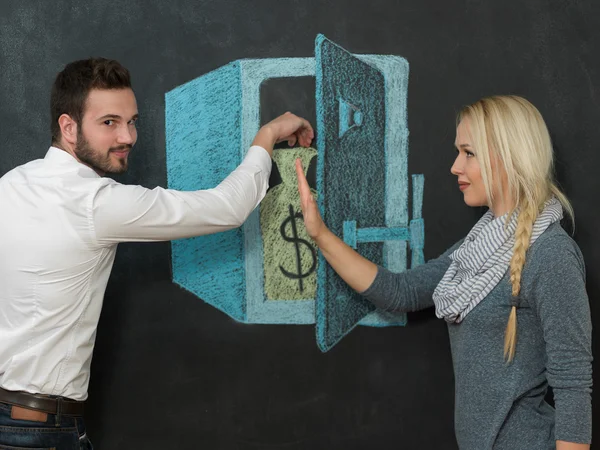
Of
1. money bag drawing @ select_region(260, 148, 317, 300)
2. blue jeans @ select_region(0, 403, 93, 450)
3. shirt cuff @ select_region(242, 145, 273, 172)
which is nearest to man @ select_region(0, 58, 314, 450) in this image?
blue jeans @ select_region(0, 403, 93, 450)

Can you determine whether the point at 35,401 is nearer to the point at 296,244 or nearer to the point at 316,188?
the point at 296,244

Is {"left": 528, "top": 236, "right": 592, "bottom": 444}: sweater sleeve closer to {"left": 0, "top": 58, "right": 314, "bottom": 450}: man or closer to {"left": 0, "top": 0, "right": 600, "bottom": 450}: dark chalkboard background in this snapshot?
{"left": 0, "top": 0, "right": 600, "bottom": 450}: dark chalkboard background

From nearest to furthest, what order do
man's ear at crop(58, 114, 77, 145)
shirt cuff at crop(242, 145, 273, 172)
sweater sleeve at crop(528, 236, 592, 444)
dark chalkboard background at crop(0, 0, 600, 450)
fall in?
sweater sleeve at crop(528, 236, 592, 444) → man's ear at crop(58, 114, 77, 145) → shirt cuff at crop(242, 145, 273, 172) → dark chalkboard background at crop(0, 0, 600, 450)

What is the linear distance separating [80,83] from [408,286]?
0.99 m

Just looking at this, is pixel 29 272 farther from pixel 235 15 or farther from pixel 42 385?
pixel 235 15

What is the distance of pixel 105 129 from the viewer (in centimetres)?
150

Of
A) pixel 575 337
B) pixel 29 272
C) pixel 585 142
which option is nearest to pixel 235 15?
pixel 29 272

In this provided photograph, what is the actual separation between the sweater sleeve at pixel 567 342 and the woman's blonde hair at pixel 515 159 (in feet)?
0.23

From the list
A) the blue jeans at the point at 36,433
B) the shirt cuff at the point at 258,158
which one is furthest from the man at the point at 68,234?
the shirt cuff at the point at 258,158

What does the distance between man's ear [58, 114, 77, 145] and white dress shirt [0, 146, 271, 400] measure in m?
0.04

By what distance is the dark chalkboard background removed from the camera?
5.66ft

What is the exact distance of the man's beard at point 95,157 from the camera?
149 centimetres

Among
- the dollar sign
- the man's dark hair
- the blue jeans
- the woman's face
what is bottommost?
the blue jeans

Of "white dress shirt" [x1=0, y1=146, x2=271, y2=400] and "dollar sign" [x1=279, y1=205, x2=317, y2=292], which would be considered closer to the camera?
"white dress shirt" [x1=0, y1=146, x2=271, y2=400]
